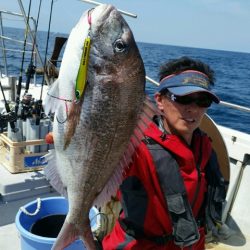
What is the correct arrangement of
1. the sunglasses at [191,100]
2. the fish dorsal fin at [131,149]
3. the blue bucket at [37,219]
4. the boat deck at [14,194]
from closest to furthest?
the fish dorsal fin at [131,149] < the sunglasses at [191,100] < the blue bucket at [37,219] < the boat deck at [14,194]

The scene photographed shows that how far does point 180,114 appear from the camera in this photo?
1979 mm

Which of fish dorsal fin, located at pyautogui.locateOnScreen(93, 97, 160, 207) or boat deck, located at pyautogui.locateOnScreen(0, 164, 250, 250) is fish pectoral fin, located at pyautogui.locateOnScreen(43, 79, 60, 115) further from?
boat deck, located at pyautogui.locateOnScreen(0, 164, 250, 250)

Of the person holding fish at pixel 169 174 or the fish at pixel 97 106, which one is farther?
the person holding fish at pixel 169 174

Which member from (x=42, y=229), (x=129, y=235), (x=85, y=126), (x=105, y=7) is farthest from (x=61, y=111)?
(x=42, y=229)

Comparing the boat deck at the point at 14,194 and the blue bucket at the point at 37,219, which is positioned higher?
the blue bucket at the point at 37,219

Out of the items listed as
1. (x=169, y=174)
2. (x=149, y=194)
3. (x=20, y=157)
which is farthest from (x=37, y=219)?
(x=169, y=174)

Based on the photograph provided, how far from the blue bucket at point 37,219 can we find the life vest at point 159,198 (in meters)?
0.56

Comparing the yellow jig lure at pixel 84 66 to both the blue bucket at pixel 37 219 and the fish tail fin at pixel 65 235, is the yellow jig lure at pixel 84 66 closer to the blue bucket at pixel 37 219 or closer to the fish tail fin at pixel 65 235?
the fish tail fin at pixel 65 235

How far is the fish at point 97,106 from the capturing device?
4.60 ft

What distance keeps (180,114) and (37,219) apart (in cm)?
155

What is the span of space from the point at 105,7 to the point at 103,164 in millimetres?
626

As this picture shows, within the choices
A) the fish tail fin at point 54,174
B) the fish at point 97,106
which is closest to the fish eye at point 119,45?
the fish at point 97,106

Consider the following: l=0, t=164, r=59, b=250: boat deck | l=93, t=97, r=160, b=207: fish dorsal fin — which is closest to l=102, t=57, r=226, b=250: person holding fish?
l=93, t=97, r=160, b=207: fish dorsal fin

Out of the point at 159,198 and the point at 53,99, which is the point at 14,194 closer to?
the point at 159,198
